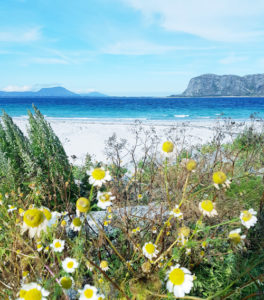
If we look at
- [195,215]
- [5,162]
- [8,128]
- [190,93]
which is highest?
[190,93]

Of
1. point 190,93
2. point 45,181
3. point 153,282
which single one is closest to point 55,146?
point 45,181

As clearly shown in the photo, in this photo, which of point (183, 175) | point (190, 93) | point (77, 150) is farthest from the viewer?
point (190, 93)

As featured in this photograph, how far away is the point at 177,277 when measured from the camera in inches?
42.5

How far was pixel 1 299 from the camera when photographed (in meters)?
1.50

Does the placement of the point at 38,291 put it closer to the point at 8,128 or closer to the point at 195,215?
the point at 195,215

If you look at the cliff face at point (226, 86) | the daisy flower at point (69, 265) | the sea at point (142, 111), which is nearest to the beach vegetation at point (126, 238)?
the daisy flower at point (69, 265)

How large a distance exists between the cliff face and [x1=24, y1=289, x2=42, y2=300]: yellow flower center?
385ft

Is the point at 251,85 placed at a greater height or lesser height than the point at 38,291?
greater

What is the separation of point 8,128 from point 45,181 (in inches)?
54.7

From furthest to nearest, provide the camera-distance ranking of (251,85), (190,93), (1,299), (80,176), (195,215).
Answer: (190,93), (251,85), (80,176), (195,215), (1,299)

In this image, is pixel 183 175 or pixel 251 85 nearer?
pixel 183 175

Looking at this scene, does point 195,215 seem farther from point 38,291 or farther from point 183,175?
point 38,291

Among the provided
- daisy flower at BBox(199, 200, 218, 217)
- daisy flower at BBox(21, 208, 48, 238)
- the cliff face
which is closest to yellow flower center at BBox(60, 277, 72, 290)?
daisy flower at BBox(21, 208, 48, 238)

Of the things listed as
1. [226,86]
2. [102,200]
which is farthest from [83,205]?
[226,86]
